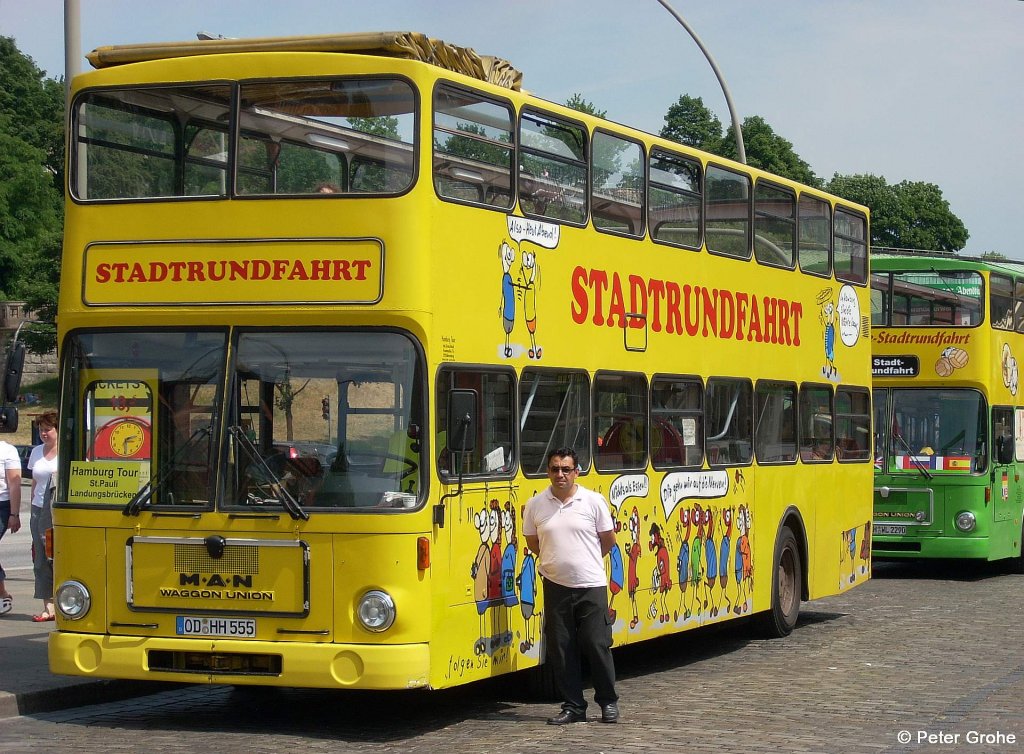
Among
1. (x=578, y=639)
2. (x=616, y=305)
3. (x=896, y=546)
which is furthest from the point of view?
(x=896, y=546)

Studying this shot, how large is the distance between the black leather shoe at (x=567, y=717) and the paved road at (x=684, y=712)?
9cm

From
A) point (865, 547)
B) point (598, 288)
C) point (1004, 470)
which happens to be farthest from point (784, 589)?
point (1004, 470)

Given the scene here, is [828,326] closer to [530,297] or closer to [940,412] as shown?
[940,412]

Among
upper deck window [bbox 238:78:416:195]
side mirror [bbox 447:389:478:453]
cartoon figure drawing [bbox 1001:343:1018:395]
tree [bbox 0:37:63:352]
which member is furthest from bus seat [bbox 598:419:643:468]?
tree [bbox 0:37:63:352]

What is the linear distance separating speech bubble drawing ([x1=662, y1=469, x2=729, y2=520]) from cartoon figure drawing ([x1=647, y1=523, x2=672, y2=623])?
0.23 metres

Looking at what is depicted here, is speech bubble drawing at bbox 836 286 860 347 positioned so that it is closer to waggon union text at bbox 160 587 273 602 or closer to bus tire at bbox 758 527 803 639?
bus tire at bbox 758 527 803 639

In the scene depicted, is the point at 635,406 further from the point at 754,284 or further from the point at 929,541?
the point at 929,541

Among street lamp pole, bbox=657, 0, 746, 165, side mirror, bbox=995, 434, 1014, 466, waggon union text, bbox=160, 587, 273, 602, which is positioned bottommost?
waggon union text, bbox=160, 587, 273, 602

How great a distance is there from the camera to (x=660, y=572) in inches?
539

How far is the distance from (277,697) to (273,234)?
12.4ft

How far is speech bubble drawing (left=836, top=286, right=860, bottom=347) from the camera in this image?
18203 millimetres

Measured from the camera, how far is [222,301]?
34.7ft

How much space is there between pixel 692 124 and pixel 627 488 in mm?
81388

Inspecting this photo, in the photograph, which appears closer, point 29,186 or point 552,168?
point 552,168
